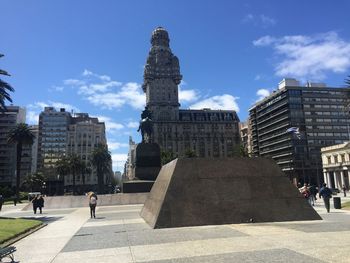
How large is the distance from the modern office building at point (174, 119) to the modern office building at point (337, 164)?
7399cm

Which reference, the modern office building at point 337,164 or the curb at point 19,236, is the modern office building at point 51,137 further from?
the curb at point 19,236

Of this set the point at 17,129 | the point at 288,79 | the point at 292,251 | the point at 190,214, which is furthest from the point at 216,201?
the point at 288,79

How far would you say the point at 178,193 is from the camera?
1634 centimetres

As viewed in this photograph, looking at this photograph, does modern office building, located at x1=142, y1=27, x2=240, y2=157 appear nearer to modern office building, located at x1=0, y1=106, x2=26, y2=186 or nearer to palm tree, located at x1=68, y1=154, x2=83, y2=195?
palm tree, located at x1=68, y1=154, x2=83, y2=195

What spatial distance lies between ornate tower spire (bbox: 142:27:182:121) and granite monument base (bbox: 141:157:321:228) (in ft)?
501

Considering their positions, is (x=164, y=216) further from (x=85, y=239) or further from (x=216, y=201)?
(x=85, y=239)

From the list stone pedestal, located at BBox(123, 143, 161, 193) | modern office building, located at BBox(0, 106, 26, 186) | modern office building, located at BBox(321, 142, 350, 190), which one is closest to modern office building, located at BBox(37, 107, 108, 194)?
modern office building, located at BBox(0, 106, 26, 186)

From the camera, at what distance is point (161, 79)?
566 ft

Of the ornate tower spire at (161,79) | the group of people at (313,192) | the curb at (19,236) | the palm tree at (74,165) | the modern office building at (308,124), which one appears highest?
the ornate tower spire at (161,79)

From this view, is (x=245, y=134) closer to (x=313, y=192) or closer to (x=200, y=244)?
(x=313, y=192)

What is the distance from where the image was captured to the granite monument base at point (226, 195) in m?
15.9

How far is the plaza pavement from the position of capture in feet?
29.6

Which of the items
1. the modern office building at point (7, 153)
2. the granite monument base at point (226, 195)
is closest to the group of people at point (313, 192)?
the granite monument base at point (226, 195)

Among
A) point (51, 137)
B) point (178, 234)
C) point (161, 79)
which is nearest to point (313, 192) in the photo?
point (178, 234)
